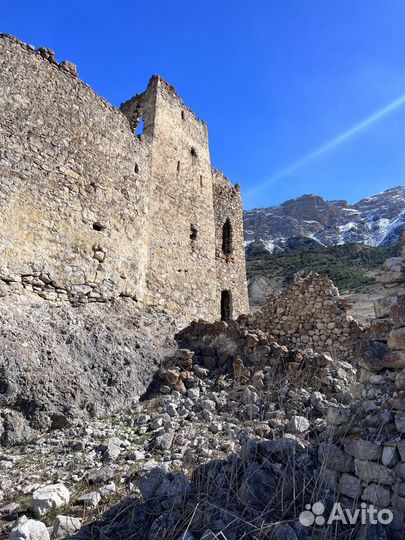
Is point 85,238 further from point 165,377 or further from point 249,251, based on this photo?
point 249,251

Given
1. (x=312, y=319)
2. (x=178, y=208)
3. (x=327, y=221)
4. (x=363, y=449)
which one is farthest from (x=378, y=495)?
(x=327, y=221)

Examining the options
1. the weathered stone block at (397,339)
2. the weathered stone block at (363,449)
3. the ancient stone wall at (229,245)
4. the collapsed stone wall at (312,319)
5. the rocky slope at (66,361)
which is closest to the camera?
the weathered stone block at (363,449)

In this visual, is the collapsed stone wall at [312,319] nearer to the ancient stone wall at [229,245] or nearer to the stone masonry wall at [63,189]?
the stone masonry wall at [63,189]

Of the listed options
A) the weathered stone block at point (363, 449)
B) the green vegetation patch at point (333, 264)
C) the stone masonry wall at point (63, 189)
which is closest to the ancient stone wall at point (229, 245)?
the stone masonry wall at point (63, 189)

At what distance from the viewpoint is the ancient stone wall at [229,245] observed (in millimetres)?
13594

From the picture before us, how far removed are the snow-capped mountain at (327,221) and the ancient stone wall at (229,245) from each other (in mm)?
49552

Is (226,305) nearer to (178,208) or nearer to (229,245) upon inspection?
(229,245)

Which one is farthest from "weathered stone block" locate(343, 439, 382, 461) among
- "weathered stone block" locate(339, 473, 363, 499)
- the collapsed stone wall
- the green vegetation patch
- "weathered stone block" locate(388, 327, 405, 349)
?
the green vegetation patch

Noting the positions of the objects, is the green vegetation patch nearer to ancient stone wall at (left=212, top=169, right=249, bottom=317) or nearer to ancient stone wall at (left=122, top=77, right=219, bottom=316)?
ancient stone wall at (left=212, top=169, right=249, bottom=317)

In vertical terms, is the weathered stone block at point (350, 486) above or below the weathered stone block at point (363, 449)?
below

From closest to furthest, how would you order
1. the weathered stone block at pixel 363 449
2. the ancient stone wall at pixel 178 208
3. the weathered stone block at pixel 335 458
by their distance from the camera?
1. the weathered stone block at pixel 363 449
2. the weathered stone block at pixel 335 458
3. the ancient stone wall at pixel 178 208

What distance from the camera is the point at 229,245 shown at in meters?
14.2

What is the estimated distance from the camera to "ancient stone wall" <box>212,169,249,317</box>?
44.6 ft

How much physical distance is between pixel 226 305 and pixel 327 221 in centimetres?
8166
